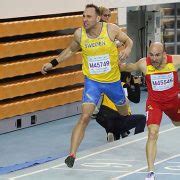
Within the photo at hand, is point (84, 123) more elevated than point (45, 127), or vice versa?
point (84, 123)

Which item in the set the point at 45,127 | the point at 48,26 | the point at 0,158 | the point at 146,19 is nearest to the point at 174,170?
the point at 0,158

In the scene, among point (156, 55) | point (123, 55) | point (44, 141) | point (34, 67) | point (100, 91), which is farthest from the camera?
point (34, 67)

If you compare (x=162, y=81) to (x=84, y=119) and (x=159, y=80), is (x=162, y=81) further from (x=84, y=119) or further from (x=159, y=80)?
(x=84, y=119)

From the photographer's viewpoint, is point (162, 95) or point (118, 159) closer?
point (162, 95)

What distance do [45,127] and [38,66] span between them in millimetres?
1042

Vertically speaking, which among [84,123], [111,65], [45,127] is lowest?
[45,127]

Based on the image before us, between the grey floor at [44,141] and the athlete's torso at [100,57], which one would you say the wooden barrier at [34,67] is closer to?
the grey floor at [44,141]

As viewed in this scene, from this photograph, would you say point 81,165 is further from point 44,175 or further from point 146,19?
point 146,19

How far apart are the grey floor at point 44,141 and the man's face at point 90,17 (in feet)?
5.62

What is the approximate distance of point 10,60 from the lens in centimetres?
1005

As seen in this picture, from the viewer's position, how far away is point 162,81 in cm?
685

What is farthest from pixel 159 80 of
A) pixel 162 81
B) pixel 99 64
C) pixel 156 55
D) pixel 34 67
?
pixel 34 67

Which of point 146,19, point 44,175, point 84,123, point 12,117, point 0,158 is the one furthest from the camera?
point 146,19

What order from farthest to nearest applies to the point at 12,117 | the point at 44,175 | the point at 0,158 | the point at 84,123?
1. the point at 12,117
2. the point at 0,158
3. the point at 84,123
4. the point at 44,175
